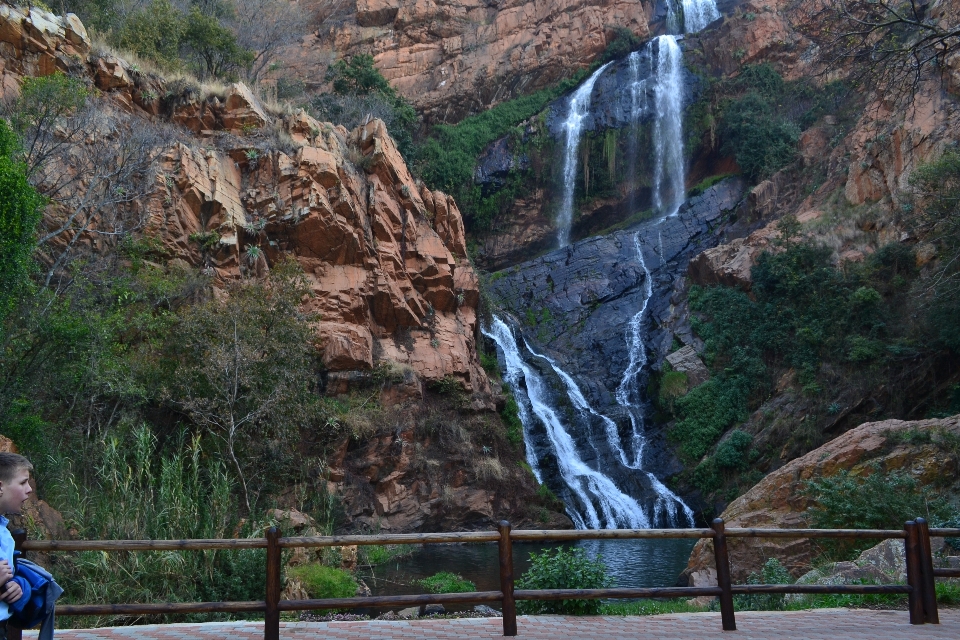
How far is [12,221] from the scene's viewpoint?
9.62m

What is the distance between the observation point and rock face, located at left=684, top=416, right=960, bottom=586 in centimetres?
1088

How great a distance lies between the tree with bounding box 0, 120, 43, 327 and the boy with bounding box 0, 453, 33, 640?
317 inches

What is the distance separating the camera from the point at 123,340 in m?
14.6

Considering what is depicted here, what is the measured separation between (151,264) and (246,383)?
6.03 metres

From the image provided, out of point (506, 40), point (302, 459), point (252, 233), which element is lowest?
point (302, 459)

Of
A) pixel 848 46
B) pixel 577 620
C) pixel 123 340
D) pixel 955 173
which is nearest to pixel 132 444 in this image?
pixel 123 340

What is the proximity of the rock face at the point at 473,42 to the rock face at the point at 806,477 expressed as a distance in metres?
31.1

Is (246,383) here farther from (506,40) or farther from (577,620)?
(506,40)

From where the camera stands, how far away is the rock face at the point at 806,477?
10.9 m

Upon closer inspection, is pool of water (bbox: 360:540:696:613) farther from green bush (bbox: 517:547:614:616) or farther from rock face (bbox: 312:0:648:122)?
rock face (bbox: 312:0:648:122)

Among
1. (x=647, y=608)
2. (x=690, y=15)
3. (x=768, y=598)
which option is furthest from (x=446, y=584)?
(x=690, y=15)

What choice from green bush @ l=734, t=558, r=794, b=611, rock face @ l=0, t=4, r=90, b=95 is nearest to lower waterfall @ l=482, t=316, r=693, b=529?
green bush @ l=734, t=558, r=794, b=611

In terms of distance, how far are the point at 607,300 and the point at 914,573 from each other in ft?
79.0

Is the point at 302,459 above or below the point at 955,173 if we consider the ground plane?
below
